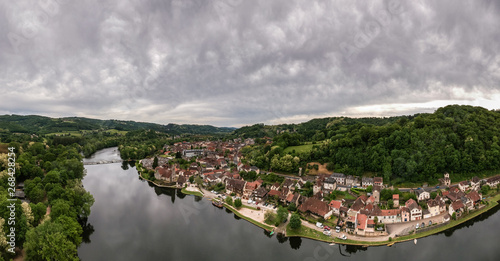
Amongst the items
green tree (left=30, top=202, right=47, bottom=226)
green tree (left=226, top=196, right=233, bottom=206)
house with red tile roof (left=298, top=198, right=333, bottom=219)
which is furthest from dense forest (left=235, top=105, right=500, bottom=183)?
green tree (left=30, top=202, right=47, bottom=226)

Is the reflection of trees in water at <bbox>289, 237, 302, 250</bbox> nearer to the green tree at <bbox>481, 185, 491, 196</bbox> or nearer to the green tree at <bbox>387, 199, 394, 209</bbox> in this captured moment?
the green tree at <bbox>387, 199, 394, 209</bbox>

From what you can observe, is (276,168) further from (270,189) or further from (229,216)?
(229,216)

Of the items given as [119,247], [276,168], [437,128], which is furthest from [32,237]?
[437,128]

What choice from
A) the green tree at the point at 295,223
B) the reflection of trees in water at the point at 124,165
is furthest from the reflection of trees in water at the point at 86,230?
the reflection of trees in water at the point at 124,165

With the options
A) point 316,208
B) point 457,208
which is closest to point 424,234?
point 457,208

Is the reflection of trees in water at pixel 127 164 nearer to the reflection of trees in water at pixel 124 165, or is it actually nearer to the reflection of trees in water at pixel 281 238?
the reflection of trees in water at pixel 124 165

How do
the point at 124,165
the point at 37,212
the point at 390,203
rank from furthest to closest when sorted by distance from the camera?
the point at 124,165
the point at 390,203
the point at 37,212

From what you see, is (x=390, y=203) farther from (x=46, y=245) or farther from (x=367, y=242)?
(x=46, y=245)
